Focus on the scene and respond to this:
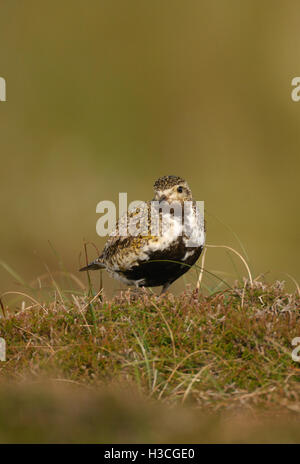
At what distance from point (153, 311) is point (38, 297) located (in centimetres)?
145

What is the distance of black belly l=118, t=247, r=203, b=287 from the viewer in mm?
6637

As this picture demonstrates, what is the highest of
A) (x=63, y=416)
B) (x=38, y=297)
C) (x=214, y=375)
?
(x=38, y=297)

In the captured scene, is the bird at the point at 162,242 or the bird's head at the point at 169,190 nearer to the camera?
the bird at the point at 162,242

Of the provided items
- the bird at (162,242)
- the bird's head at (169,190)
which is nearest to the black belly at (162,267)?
the bird at (162,242)

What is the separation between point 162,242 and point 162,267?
27 centimetres

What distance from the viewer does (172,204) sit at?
6949 mm

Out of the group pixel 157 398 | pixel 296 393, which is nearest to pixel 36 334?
pixel 157 398

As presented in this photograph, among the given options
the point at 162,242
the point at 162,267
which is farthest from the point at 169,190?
the point at 162,267

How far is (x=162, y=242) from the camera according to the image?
6641 millimetres

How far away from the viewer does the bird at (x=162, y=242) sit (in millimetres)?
6652

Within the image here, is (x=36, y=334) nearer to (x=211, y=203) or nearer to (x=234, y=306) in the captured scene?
(x=234, y=306)

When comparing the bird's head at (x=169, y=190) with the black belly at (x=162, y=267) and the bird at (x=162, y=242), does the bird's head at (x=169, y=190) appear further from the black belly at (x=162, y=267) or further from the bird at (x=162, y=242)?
the black belly at (x=162, y=267)

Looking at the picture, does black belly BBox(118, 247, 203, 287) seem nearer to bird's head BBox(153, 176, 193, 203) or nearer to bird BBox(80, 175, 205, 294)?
bird BBox(80, 175, 205, 294)

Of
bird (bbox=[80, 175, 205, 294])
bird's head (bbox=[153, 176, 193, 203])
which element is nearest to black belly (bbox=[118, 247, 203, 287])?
bird (bbox=[80, 175, 205, 294])
